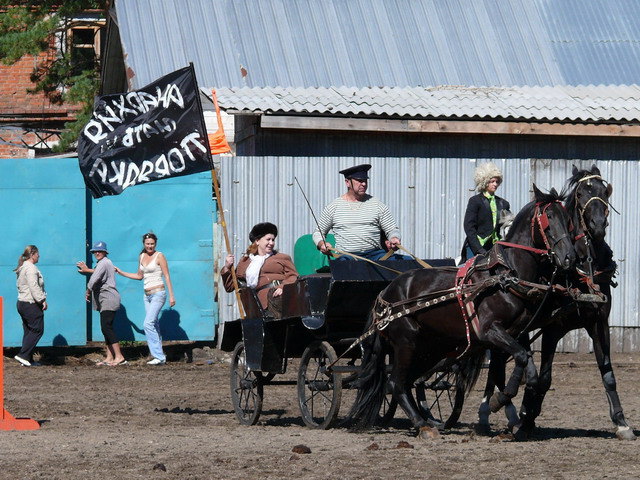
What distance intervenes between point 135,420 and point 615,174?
8409 mm

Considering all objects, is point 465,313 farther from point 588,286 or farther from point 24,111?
point 24,111

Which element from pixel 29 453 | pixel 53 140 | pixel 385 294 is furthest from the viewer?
pixel 53 140

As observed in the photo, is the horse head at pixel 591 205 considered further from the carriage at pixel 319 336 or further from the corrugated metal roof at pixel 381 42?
the corrugated metal roof at pixel 381 42

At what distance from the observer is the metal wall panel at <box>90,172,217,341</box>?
1786 centimetres

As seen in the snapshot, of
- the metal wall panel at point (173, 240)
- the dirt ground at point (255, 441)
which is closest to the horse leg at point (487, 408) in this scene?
the dirt ground at point (255, 441)

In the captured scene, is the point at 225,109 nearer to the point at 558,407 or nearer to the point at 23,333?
the point at 23,333

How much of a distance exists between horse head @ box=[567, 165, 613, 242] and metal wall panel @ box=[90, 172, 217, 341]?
28.6 ft

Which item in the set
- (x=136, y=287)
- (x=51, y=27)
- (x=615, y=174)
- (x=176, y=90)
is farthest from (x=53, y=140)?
(x=176, y=90)

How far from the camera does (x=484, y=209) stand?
41.3 feet

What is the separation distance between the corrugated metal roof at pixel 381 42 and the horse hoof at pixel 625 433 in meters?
10.0

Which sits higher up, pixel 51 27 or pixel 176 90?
pixel 51 27

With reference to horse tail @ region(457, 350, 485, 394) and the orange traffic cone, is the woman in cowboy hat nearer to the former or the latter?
horse tail @ region(457, 350, 485, 394)

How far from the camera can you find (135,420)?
12008 mm

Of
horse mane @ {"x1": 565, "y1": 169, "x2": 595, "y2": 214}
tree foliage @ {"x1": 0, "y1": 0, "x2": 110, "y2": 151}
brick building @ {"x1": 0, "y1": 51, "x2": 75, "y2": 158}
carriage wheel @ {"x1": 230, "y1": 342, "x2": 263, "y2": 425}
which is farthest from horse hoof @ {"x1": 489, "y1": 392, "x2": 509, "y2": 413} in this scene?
brick building @ {"x1": 0, "y1": 51, "x2": 75, "y2": 158}
